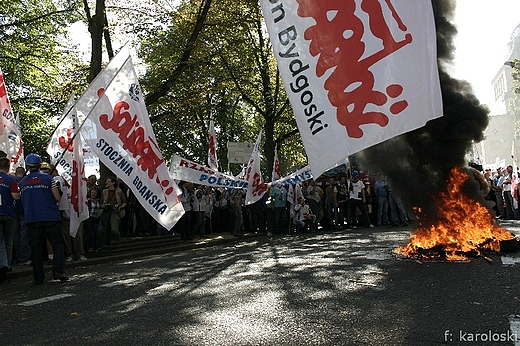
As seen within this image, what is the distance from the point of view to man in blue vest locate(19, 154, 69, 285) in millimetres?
8508

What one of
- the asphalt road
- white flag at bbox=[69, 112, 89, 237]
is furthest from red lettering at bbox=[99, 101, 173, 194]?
the asphalt road

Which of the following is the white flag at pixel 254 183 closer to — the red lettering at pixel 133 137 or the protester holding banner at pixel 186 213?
the protester holding banner at pixel 186 213

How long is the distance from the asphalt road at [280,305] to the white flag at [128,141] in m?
1.40

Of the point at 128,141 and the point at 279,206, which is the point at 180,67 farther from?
the point at 128,141

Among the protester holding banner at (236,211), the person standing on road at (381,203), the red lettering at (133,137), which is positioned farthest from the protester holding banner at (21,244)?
the person standing on road at (381,203)

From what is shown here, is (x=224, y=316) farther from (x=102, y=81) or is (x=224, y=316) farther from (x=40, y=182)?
(x=102, y=81)

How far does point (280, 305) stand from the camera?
5.83m

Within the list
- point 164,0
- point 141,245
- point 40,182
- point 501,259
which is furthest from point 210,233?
point 501,259

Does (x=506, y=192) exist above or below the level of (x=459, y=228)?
above

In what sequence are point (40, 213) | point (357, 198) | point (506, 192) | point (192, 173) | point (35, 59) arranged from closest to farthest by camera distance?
point (40, 213) → point (192, 173) → point (506, 192) → point (357, 198) → point (35, 59)

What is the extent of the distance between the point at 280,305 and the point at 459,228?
423cm

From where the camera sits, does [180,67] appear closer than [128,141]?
No

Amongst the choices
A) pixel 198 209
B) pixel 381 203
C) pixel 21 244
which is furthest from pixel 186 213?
pixel 381 203

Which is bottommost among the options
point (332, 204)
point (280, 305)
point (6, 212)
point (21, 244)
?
point (280, 305)
